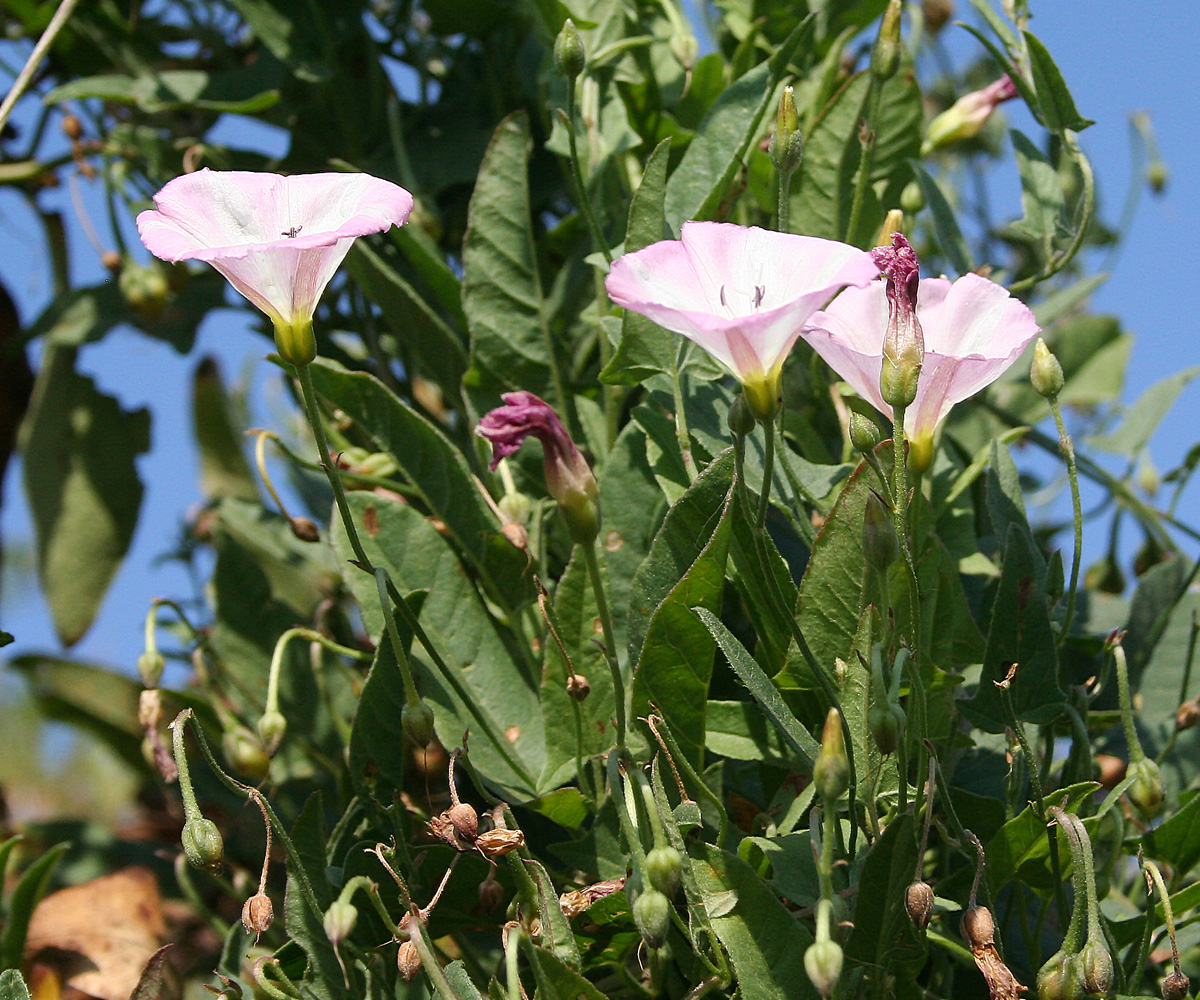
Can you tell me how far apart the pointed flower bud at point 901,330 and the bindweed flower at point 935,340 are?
0.15 ft

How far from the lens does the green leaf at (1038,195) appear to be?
886 mm

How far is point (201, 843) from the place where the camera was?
0.62 metres

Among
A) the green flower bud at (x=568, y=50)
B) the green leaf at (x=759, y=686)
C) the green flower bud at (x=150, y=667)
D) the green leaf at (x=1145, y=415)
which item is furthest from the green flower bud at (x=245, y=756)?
the green leaf at (x=1145, y=415)

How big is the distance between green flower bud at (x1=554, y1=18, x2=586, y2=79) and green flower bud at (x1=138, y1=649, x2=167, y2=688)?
1.61 ft

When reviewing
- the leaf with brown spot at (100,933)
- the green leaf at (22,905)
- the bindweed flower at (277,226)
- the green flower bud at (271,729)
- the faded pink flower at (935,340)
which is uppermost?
the bindweed flower at (277,226)

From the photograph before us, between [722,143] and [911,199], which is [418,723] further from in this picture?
[911,199]

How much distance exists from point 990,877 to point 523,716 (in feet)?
0.99

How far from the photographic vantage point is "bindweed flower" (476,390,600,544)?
66 cm

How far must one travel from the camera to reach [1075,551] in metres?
0.70

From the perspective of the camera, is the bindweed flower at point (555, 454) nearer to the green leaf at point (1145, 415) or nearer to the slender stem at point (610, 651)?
Result: the slender stem at point (610, 651)

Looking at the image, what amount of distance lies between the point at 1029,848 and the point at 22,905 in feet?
2.23

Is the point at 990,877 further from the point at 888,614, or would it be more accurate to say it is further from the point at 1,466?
the point at 1,466

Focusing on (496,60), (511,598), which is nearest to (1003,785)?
(511,598)

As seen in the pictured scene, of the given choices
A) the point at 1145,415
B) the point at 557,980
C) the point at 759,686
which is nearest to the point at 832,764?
the point at 759,686
